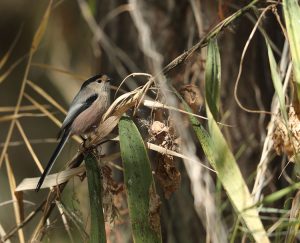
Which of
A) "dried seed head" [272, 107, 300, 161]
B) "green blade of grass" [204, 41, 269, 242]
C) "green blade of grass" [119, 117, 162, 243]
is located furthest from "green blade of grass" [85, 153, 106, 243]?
"dried seed head" [272, 107, 300, 161]

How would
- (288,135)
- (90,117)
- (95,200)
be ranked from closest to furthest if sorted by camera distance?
1. (288,135)
2. (95,200)
3. (90,117)

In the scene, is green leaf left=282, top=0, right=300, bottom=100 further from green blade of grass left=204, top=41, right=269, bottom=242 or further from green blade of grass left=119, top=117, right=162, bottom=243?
green blade of grass left=119, top=117, right=162, bottom=243

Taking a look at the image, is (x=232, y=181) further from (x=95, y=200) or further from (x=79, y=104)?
(x=79, y=104)

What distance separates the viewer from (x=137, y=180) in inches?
98.1

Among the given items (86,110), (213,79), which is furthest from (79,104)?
(213,79)

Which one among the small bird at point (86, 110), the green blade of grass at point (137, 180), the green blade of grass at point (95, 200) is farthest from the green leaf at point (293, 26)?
the small bird at point (86, 110)

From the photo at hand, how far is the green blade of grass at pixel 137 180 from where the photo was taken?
243cm

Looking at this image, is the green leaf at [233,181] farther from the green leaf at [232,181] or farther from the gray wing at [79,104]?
the gray wing at [79,104]

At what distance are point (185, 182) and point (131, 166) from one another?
5.38ft

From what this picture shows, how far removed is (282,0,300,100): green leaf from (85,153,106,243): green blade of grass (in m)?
0.78

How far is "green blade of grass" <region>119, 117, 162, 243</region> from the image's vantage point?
2.43m

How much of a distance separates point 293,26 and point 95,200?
3.00ft

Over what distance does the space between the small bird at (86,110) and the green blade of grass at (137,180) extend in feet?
2.71

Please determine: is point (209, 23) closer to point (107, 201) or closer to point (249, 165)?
point (249, 165)
